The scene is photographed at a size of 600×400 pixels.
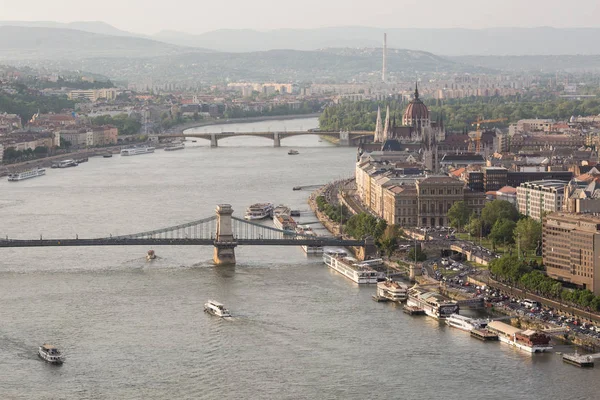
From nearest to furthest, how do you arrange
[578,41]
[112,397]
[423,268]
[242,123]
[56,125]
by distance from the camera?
1. [112,397]
2. [423,268]
3. [56,125]
4. [242,123]
5. [578,41]

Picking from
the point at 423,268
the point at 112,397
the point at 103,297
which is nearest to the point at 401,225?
the point at 423,268

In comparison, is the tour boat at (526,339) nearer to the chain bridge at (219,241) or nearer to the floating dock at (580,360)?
the floating dock at (580,360)

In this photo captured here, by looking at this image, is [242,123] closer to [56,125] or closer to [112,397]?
[56,125]

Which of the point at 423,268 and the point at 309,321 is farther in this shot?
the point at 423,268

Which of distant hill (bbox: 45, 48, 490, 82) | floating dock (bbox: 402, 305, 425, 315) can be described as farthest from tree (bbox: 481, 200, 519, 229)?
distant hill (bbox: 45, 48, 490, 82)

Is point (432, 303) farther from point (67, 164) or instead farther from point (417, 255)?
point (67, 164)
